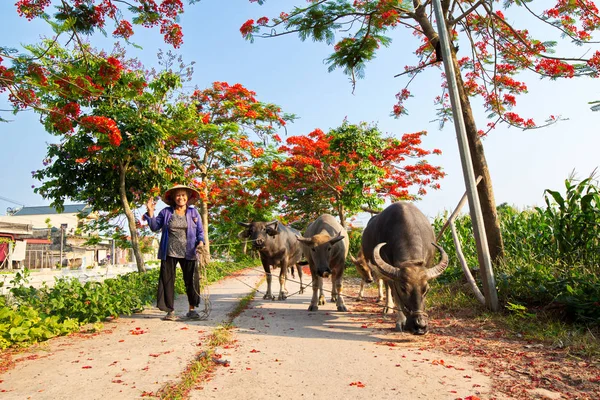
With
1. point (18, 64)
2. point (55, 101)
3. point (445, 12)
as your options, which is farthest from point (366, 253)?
point (55, 101)

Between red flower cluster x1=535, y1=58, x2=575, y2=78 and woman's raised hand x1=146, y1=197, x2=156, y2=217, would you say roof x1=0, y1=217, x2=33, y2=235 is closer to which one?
woman's raised hand x1=146, y1=197, x2=156, y2=217

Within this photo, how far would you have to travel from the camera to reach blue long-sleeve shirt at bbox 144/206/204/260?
598cm

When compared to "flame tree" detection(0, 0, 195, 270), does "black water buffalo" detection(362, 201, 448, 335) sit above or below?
below

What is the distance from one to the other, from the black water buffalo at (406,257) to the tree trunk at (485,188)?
1337 millimetres

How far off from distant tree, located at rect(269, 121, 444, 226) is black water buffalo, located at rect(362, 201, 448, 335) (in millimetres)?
8036

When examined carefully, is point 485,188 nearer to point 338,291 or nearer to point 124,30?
point 338,291

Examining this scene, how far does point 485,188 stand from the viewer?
6.74m

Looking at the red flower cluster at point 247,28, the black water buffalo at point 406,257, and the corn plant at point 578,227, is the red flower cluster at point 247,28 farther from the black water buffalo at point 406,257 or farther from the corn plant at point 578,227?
the corn plant at point 578,227

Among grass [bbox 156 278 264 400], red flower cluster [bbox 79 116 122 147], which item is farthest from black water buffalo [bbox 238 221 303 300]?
red flower cluster [bbox 79 116 122 147]

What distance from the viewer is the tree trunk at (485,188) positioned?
6.66 meters

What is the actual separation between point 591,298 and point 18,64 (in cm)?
706

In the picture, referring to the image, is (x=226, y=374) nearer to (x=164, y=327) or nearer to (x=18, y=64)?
(x=164, y=327)

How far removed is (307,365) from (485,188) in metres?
4.67

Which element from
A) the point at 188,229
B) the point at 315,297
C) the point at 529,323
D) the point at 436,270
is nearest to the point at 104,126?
the point at 188,229
